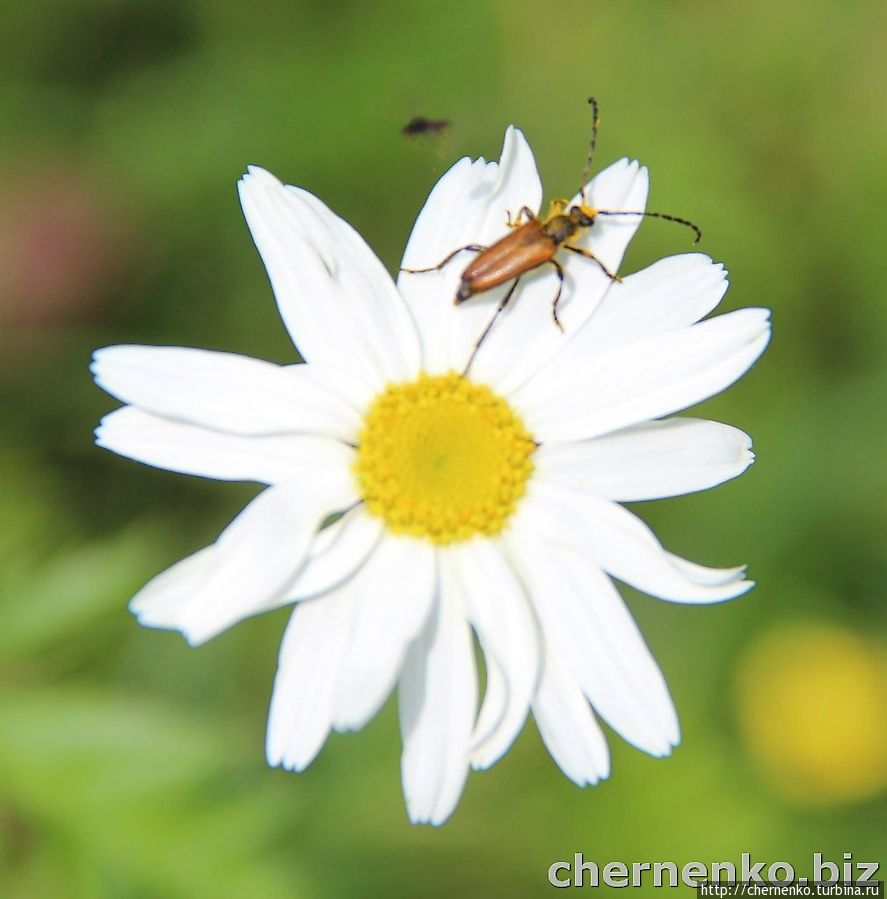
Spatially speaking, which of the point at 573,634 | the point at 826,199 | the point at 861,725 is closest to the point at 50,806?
the point at 573,634

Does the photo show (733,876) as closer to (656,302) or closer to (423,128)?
(656,302)

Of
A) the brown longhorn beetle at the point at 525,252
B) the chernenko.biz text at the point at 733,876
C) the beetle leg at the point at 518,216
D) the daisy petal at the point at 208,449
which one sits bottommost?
the chernenko.biz text at the point at 733,876

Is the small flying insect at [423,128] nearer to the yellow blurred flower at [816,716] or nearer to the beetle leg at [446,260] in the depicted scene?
the beetle leg at [446,260]

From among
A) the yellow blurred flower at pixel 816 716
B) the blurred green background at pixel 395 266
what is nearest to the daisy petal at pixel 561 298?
the blurred green background at pixel 395 266

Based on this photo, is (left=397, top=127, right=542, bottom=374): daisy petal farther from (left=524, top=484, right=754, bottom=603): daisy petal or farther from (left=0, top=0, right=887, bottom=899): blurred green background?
(left=0, top=0, right=887, bottom=899): blurred green background

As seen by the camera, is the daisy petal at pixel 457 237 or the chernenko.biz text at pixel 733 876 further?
the chernenko.biz text at pixel 733 876
